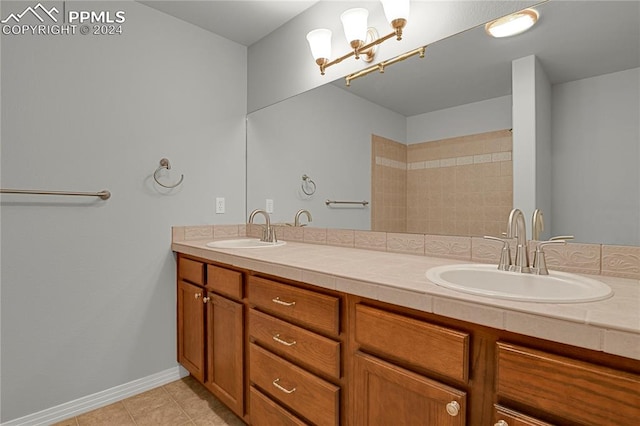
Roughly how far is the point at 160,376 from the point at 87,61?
1.92 metres

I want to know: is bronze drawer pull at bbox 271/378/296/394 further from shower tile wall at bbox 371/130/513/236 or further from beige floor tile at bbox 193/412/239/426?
shower tile wall at bbox 371/130/513/236

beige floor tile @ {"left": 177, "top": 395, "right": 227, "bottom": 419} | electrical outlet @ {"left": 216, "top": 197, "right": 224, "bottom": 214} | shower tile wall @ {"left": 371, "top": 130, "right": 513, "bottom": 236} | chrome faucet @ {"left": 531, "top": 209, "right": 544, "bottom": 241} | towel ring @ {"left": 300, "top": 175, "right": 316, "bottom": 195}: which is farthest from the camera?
electrical outlet @ {"left": 216, "top": 197, "right": 224, "bottom": 214}

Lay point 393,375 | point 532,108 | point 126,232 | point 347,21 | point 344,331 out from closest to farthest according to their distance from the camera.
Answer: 1. point 393,375
2. point 344,331
3. point 532,108
4. point 347,21
5. point 126,232

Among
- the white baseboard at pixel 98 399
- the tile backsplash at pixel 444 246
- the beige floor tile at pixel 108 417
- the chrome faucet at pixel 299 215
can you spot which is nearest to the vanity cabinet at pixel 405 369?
the tile backsplash at pixel 444 246

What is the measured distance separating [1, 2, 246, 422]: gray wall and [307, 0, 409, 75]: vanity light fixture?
90cm

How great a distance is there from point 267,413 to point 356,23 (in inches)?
72.3

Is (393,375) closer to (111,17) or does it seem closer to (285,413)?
(285,413)

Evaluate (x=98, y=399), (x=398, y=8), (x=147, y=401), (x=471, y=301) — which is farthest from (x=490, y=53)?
(x=98, y=399)

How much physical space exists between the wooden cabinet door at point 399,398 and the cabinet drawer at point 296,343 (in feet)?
0.33

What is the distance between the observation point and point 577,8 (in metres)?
1.10

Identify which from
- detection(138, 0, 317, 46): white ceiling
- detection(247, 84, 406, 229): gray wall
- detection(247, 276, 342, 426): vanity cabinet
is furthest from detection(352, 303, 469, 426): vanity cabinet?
detection(138, 0, 317, 46): white ceiling

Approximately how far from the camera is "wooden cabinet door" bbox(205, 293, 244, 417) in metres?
1.49

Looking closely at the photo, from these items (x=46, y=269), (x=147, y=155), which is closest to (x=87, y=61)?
(x=147, y=155)

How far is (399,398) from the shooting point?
2.92 ft
